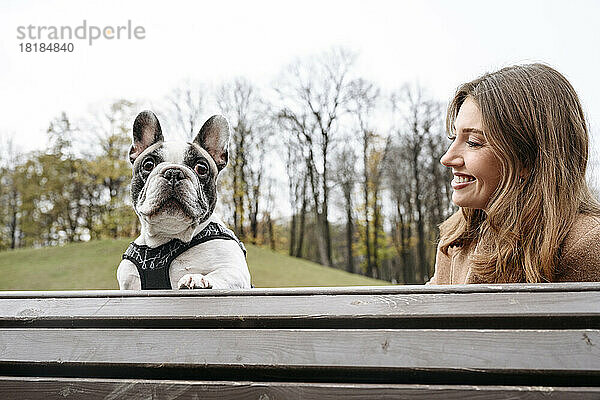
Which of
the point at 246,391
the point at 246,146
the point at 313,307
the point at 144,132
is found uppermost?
the point at 246,146

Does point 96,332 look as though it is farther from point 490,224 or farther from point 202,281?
point 490,224

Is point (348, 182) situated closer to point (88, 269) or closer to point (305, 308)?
point (88, 269)

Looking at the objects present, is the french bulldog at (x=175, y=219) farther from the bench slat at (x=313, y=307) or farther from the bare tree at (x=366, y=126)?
the bare tree at (x=366, y=126)

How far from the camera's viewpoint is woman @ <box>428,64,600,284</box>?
1.16 metres

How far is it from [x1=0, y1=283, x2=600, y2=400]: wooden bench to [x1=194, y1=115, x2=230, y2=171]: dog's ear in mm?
454

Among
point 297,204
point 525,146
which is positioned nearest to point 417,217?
point 297,204

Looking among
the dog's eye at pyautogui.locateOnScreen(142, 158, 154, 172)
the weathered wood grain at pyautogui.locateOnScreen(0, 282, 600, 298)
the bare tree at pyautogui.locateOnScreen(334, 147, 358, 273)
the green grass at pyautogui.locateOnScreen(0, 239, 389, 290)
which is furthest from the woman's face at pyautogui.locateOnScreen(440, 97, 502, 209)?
the bare tree at pyautogui.locateOnScreen(334, 147, 358, 273)

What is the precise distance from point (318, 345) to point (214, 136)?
0.67 m

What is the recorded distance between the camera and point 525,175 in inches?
50.1

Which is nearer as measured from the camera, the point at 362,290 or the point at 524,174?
the point at 362,290

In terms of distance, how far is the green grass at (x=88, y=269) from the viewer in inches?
278

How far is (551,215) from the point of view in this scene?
1.18 metres

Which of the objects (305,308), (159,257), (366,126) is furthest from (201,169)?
(366,126)

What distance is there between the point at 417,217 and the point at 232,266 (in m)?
11.2
